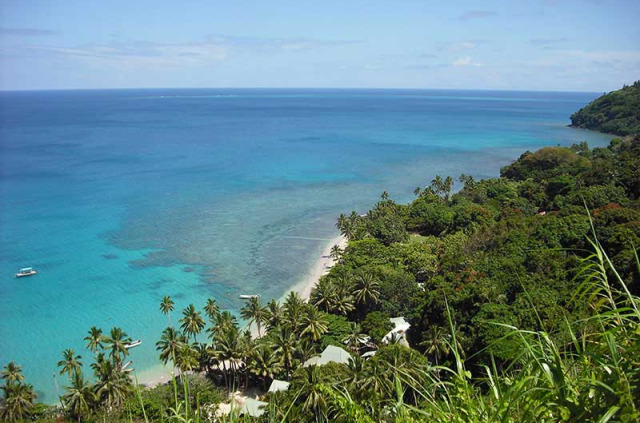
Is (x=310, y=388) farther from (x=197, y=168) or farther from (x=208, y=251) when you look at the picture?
(x=197, y=168)

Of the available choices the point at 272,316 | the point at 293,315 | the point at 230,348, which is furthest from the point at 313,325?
the point at 230,348

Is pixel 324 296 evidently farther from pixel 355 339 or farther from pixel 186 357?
pixel 186 357

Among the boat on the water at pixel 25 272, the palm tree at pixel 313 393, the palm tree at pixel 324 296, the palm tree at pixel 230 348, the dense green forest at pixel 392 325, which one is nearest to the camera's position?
the dense green forest at pixel 392 325

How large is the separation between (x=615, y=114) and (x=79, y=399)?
506 ft

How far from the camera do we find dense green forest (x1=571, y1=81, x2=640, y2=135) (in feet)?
407

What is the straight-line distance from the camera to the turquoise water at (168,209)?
38.4m

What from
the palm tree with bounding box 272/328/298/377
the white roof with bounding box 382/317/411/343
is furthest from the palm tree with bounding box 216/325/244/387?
the white roof with bounding box 382/317/411/343

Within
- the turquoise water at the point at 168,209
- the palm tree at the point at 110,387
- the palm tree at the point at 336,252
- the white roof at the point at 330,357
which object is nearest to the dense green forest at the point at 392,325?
the palm tree at the point at 110,387

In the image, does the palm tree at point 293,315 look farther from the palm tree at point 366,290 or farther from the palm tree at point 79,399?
the palm tree at point 79,399

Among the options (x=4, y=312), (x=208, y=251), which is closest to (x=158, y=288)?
(x=208, y=251)

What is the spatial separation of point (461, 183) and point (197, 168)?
5044 centimetres

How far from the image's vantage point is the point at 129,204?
65.3 m

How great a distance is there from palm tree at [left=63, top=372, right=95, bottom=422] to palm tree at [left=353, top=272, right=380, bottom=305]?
1780 cm

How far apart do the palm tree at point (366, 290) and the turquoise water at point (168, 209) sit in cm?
1076
